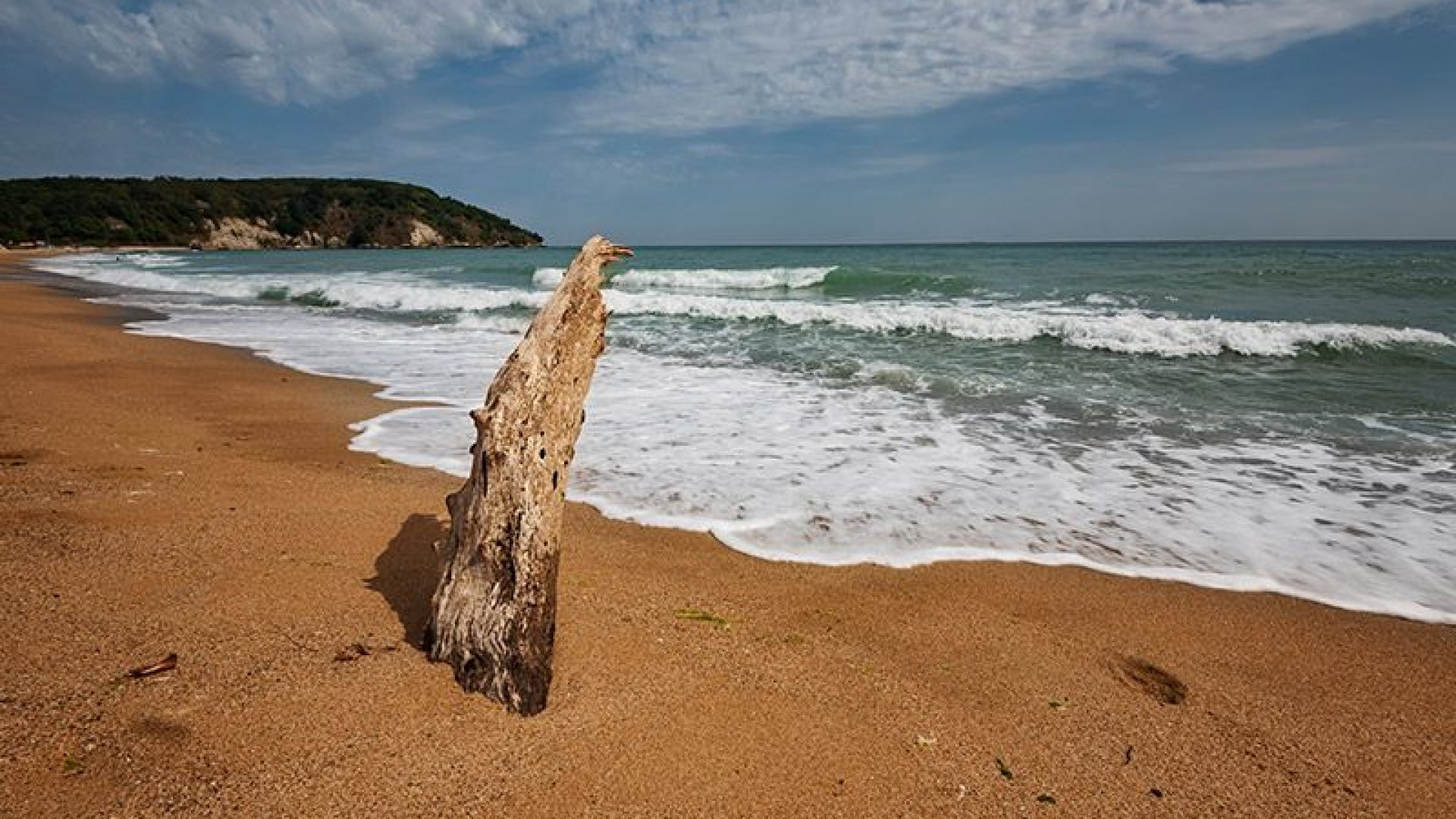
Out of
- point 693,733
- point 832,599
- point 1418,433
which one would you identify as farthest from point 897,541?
point 1418,433

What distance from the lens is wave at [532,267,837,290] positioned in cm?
3111

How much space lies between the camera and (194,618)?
9.64 feet

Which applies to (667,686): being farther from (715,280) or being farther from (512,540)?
(715,280)

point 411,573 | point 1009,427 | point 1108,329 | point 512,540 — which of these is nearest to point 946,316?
point 1108,329

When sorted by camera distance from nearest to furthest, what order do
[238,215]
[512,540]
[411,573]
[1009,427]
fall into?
[512,540]
[411,573]
[1009,427]
[238,215]

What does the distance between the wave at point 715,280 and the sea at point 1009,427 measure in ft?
38.2

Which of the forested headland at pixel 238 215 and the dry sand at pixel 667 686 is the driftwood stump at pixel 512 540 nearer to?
the dry sand at pixel 667 686

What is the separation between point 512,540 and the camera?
8.57 ft

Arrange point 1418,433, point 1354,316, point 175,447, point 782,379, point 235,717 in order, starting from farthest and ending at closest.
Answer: point 1354,316 → point 782,379 → point 1418,433 → point 175,447 → point 235,717

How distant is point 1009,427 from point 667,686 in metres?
5.54

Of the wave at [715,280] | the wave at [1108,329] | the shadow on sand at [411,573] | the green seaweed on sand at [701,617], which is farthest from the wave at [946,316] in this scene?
the shadow on sand at [411,573]

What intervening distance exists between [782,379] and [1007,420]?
322 cm

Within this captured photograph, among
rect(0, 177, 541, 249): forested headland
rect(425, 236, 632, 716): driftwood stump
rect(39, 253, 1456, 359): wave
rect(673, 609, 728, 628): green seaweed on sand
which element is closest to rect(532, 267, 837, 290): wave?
rect(39, 253, 1456, 359): wave

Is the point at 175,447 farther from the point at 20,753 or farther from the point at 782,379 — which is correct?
the point at 782,379
